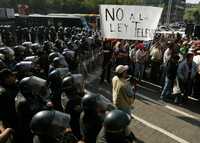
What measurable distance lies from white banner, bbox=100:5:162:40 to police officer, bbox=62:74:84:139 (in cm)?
431

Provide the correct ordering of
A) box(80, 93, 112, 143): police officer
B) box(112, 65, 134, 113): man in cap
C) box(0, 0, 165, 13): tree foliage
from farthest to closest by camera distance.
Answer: box(0, 0, 165, 13): tree foliage
box(112, 65, 134, 113): man in cap
box(80, 93, 112, 143): police officer

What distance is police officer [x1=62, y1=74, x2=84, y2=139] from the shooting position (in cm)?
514

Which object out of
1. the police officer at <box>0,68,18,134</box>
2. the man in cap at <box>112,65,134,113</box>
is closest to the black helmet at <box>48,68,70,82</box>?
the man in cap at <box>112,65,134,113</box>

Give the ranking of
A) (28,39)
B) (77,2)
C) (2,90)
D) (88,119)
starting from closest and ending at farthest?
1. (88,119)
2. (2,90)
3. (28,39)
4. (77,2)

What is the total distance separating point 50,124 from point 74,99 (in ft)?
4.75

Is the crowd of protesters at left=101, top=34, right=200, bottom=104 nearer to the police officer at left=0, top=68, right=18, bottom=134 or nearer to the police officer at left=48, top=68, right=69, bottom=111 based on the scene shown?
the police officer at left=48, top=68, right=69, bottom=111

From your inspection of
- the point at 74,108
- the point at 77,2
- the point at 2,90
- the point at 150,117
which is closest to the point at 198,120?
the point at 150,117

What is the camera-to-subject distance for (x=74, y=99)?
5.21 m

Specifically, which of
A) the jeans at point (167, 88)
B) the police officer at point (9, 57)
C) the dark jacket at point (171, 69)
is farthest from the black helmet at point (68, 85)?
the jeans at point (167, 88)

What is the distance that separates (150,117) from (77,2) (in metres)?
58.7

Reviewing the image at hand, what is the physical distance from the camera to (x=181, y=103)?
33.9 feet

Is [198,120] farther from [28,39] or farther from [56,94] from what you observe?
[28,39]

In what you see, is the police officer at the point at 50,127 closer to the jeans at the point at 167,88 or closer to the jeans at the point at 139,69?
the jeans at the point at 167,88

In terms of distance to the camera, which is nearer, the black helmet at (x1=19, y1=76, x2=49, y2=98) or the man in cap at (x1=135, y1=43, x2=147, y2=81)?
the black helmet at (x1=19, y1=76, x2=49, y2=98)
